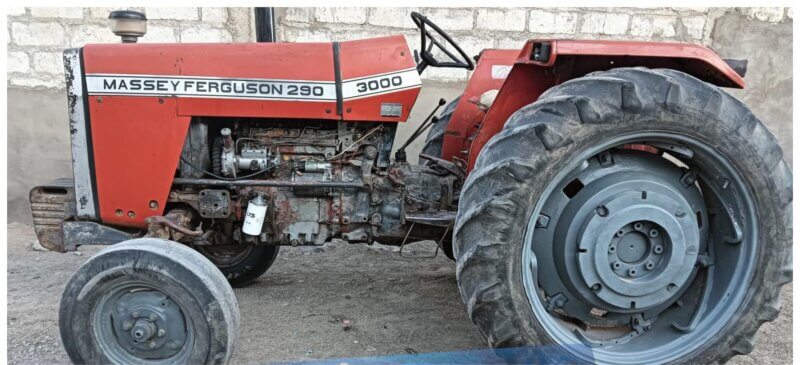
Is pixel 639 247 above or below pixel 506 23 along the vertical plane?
below

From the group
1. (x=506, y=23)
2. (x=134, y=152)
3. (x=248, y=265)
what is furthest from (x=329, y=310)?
(x=506, y=23)

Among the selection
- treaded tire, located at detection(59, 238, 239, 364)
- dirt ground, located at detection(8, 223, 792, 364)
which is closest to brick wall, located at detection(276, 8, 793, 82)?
dirt ground, located at detection(8, 223, 792, 364)

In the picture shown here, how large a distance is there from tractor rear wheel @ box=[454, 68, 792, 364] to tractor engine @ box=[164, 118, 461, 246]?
2.07 ft

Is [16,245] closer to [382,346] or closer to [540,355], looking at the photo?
[382,346]

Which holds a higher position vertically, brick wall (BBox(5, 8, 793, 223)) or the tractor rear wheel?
brick wall (BBox(5, 8, 793, 223))

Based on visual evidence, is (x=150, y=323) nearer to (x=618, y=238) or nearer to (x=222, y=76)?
(x=222, y=76)

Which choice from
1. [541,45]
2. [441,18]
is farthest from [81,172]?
[441,18]

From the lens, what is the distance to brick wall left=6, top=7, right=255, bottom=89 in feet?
15.6

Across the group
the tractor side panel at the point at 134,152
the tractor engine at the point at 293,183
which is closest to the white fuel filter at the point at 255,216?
the tractor engine at the point at 293,183

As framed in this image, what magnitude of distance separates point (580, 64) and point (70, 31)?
13.1ft

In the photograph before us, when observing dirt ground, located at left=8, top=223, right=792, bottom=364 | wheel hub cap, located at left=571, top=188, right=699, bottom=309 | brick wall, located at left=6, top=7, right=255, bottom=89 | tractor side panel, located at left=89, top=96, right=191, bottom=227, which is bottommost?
dirt ground, located at left=8, top=223, right=792, bottom=364

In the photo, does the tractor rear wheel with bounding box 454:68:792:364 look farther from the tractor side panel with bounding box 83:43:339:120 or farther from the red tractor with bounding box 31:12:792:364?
the tractor side panel with bounding box 83:43:339:120

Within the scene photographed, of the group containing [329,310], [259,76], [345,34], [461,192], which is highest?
[345,34]

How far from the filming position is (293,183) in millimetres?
2805
